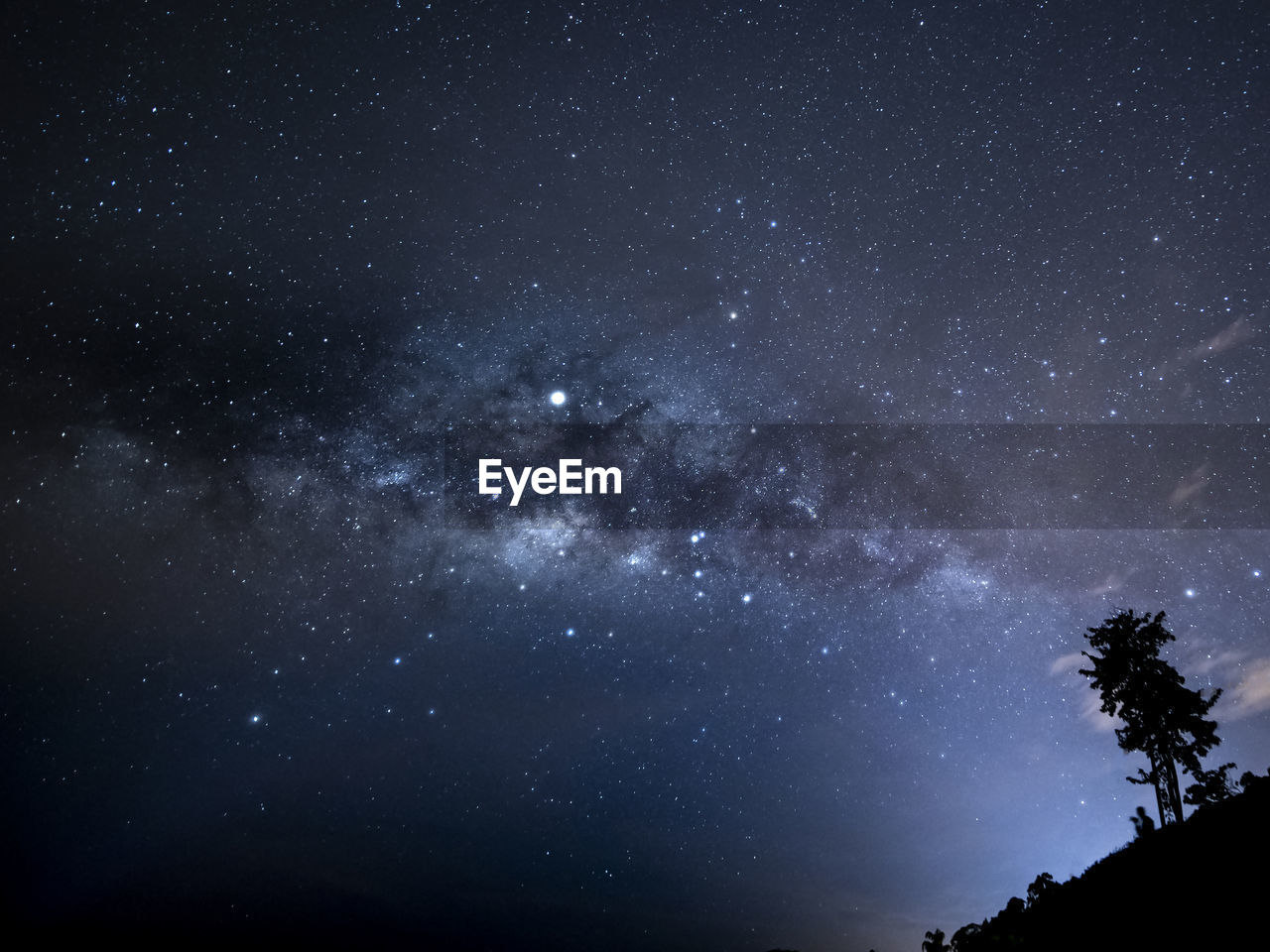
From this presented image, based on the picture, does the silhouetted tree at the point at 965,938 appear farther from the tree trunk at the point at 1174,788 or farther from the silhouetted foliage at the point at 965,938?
the tree trunk at the point at 1174,788

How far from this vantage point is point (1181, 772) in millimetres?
34719

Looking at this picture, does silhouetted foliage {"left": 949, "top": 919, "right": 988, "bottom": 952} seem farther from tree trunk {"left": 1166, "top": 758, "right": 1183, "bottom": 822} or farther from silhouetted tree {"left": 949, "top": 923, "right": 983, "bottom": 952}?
tree trunk {"left": 1166, "top": 758, "right": 1183, "bottom": 822}

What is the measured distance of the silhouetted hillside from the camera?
1638cm

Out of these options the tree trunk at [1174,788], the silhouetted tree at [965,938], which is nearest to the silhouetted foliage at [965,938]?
the silhouetted tree at [965,938]

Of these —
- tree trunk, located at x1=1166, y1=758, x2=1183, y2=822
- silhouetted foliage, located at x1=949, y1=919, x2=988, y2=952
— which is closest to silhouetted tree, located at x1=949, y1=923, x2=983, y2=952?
silhouetted foliage, located at x1=949, y1=919, x2=988, y2=952

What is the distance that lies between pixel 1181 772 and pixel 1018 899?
921 centimetres

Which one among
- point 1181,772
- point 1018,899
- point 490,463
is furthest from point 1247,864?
point 490,463

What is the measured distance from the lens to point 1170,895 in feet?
63.0

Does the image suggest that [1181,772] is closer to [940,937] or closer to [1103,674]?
[1103,674]

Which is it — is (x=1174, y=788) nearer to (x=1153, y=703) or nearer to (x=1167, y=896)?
(x=1153, y=703)

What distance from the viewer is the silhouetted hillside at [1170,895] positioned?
1638cm

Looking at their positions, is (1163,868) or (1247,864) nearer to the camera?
(1247,864)

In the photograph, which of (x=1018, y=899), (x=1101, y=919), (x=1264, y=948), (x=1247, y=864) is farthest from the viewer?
(x=1018, y=899)

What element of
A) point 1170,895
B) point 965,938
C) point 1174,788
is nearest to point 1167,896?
point 1170,895
